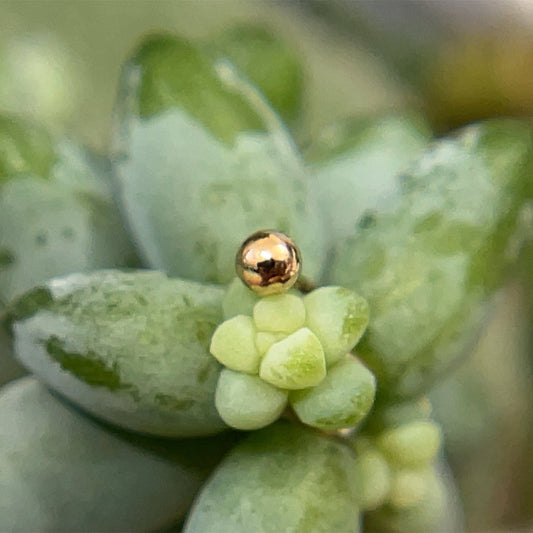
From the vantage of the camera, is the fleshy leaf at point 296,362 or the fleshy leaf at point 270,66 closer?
the fleshy leaf at point 296,362

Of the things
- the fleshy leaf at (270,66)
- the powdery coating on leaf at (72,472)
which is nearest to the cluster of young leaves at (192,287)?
the powdery coating on leaf at (72,472)

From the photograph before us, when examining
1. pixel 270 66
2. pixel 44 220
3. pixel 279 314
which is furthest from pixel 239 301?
pixel 270 66


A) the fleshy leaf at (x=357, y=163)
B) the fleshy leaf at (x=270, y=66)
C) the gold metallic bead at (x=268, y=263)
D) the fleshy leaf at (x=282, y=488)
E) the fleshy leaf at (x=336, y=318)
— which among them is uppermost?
the fleshy leaf at (x=270, y=66)

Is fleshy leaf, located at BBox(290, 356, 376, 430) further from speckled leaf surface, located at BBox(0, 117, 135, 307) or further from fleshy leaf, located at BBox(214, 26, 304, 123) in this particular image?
fleshy leaf, located at BBox(214, 26, 304, 123)

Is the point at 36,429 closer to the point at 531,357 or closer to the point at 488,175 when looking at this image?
the point at 488,175

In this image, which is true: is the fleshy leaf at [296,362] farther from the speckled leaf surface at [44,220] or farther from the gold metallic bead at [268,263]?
the speckled leaf surface at [44,220]

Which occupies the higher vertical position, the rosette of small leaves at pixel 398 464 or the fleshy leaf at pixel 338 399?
the fleshy leaf at pixel 338 399

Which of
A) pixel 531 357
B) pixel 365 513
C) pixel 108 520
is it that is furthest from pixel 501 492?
pixel 108 520
